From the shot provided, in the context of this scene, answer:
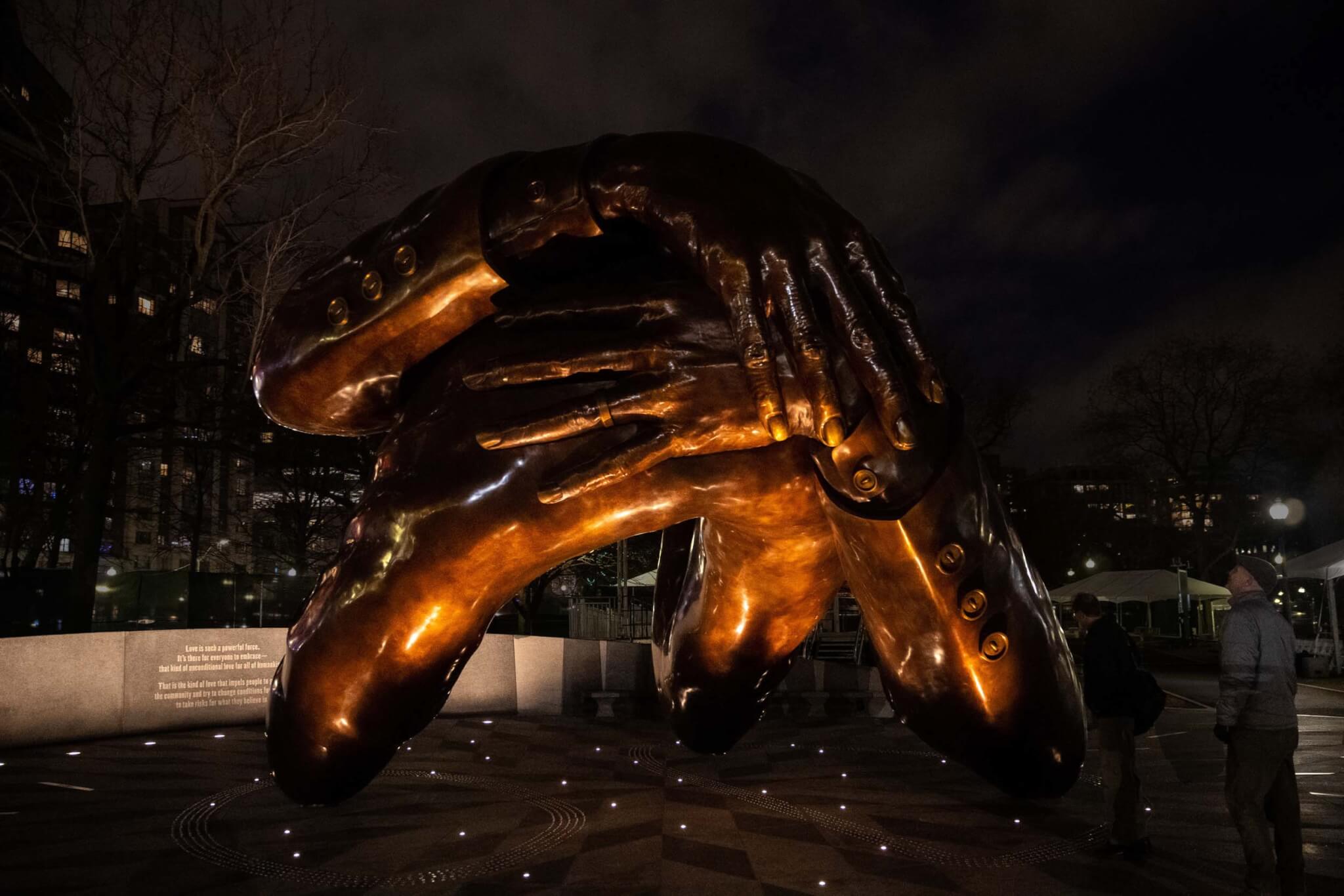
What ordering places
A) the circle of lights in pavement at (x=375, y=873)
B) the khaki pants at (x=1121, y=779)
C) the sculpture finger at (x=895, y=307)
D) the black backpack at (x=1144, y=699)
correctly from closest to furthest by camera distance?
the sculpture finger at (x=895, y=307) → the circle of lights in pavement at (x=375, y=873) → the khaki pants at (x=1121, y=779) → the black backpack at (x=1144, y=699)

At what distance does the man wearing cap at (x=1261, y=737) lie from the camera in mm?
4266

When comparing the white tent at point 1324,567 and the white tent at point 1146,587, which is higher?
the white tent at point 1324,567

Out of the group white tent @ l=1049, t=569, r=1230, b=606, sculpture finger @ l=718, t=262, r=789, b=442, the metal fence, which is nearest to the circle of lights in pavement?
sculpture finger @ l=718, t=262, r=789, b=442

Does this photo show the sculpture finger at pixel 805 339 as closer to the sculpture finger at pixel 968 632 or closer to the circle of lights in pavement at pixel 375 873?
the sculpture finger at pixel 968 632

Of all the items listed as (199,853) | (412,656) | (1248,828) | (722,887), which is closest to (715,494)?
(412,656)

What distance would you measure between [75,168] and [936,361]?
14648 millimetres

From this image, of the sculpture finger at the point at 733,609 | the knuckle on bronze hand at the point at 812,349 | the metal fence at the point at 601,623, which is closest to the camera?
the knuckle on bronze hand at the point at 812,349

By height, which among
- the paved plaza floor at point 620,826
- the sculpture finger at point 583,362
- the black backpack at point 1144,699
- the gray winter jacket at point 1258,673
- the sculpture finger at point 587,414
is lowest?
the paved plaza floor at point 620,826

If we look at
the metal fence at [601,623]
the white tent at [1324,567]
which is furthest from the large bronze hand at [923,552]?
the metal fence at [601,623]

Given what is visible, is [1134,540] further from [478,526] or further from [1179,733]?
[478,526]

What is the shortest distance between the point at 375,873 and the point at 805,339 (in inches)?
146

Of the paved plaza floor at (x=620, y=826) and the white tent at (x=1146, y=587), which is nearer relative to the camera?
the paved plaza floor at (x=620, y=826)

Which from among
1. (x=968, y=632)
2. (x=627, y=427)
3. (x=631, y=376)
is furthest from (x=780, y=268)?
(x=968, y=632)

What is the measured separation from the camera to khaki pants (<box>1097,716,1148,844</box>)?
509cm
